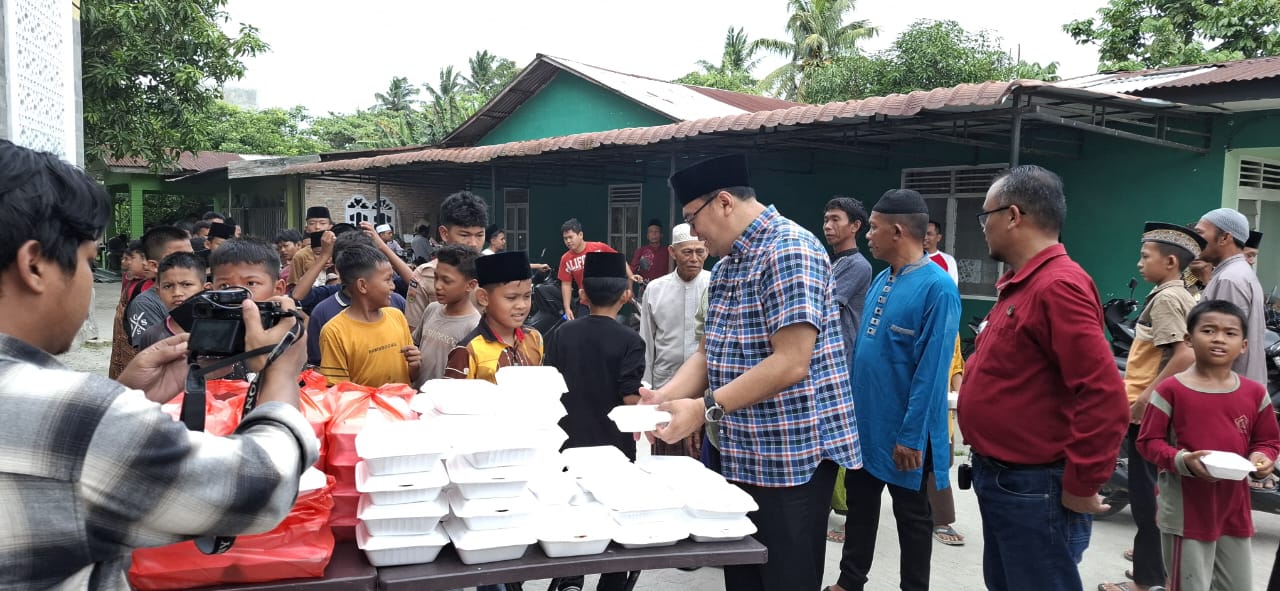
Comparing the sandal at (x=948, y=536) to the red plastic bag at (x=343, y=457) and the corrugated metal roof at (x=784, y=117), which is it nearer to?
the corrugated metal roof at (x=784, y=117)

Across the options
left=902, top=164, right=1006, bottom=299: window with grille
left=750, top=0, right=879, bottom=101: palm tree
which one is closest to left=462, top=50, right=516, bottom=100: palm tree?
left=750, top=0, right=879, bottom=101: palm tree

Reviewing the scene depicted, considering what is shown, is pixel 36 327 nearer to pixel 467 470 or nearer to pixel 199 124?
pixel 467 470

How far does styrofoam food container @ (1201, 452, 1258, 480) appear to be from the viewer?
2848 millimetres

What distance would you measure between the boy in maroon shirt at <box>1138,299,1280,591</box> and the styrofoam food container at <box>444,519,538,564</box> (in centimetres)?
255

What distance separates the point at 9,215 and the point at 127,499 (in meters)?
0.43

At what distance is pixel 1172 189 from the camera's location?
813 cm

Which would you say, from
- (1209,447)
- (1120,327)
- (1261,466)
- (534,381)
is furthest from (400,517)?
(1120,327)

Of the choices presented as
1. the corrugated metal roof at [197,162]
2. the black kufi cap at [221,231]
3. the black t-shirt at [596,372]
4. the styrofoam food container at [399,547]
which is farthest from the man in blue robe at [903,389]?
the corrugated metal roof at [197,162]

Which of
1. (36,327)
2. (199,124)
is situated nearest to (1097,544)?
(36,327)

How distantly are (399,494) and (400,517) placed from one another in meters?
0.06

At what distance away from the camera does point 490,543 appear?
2.05 meters

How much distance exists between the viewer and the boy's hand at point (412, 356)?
3684mm

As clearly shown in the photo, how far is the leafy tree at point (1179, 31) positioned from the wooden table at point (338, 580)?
1650 centimetres

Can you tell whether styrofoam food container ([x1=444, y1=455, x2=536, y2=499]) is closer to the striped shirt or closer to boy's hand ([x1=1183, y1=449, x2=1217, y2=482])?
the striped shirt
